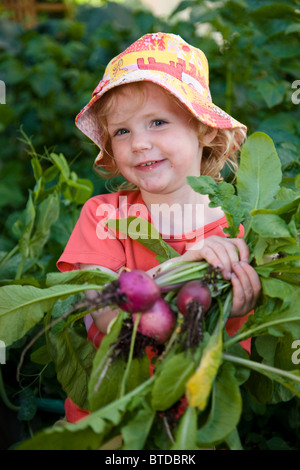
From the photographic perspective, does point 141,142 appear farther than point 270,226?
Yes

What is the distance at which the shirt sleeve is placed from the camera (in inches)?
51.6

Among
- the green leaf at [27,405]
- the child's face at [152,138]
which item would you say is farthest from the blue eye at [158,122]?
the green leaf at [27,405]

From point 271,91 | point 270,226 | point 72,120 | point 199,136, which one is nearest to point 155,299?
point 270,226

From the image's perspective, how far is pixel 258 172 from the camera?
1.13 meters

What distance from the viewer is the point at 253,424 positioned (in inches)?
65.9

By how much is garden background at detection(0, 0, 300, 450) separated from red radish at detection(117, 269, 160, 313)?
1.41 feet

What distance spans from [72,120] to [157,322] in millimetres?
2325

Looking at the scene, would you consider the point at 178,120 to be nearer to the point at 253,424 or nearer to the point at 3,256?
the point at 3,256

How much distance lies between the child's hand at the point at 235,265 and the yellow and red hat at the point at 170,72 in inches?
15.2

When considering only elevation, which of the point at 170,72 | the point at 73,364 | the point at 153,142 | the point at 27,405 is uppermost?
the point at 170,72

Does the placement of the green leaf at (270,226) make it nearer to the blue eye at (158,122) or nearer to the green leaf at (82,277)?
the green leaf at (82,277)

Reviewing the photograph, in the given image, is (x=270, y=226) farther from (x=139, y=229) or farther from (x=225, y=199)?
(x=139, y=229)

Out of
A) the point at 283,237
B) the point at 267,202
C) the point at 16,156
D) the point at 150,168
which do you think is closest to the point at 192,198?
the point at 150,168

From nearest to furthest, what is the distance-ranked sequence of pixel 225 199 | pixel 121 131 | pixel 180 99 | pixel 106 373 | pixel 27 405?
pixel 106 373 → pixel 225 199 → pixel 180 99 → pixel 121 131 → pixel 27 405
